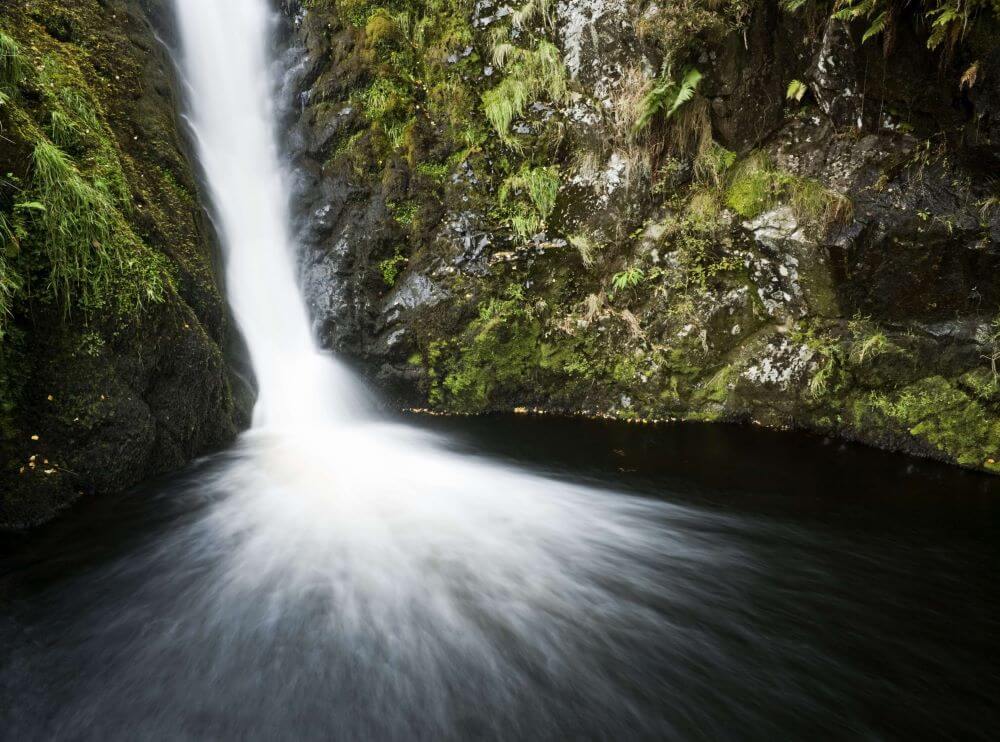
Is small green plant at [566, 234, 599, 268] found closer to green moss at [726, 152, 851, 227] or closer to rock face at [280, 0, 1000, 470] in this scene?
rock face at [280, 0, 1000, 470]

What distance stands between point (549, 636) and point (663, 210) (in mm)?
5893

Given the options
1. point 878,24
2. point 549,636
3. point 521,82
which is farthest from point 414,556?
point 878,24

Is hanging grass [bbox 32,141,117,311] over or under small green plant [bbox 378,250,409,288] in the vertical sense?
under

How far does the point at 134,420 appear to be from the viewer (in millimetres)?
4039

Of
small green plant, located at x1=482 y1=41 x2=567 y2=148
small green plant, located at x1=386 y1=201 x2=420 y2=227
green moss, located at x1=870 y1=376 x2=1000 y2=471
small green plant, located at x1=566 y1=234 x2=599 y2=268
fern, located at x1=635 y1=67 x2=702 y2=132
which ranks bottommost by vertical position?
green moss, located at x1=870 y1=376 x2=1000 y2=471

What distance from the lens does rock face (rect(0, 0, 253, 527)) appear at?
11.0 feet

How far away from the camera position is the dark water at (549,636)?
7.20 ft

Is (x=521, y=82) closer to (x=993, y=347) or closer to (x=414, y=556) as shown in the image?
(x=993, y=347)

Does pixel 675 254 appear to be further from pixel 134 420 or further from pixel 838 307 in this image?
pixel 134 420

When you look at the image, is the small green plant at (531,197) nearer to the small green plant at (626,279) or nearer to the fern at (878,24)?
the small green plant at (626,279)

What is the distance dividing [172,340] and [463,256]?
4079 mm

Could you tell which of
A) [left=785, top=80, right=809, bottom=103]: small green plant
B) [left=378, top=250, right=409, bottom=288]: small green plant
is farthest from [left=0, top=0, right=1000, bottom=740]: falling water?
[left=785, top=80, right=809, bottom=103]: small green plant

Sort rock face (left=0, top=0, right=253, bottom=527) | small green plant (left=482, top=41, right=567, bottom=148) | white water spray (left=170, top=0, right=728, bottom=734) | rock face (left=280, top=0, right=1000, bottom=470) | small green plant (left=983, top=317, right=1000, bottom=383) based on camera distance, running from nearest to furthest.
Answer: white water spray (left=170, top=0, right=728, bottom=734), rock face (left=0, top=0, right=253, bottom=527), small green plant (left=983, top=317, right=1000, bottom=383), rock face (left=280, top=0, right=1000, bottom=470), small green plant (left=482, top=41, right=567, bottom=148)

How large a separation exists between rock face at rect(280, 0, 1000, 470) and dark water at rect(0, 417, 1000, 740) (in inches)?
83.7
